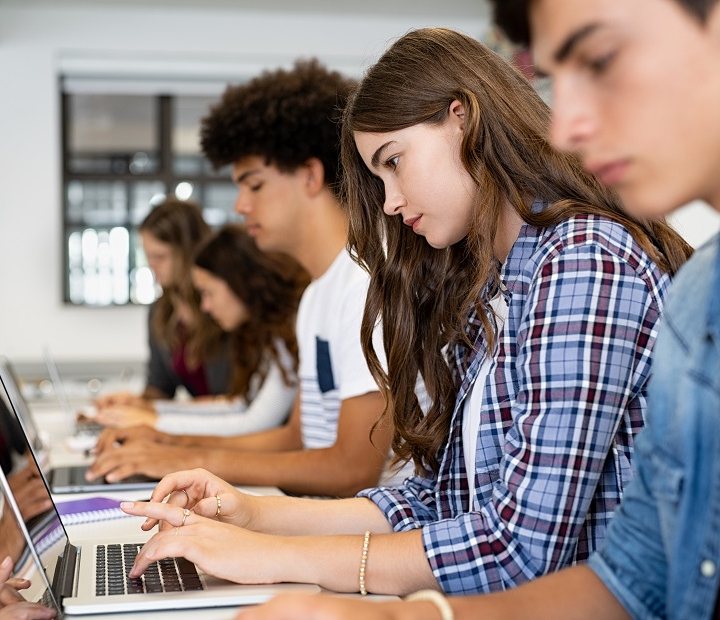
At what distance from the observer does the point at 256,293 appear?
2.90m

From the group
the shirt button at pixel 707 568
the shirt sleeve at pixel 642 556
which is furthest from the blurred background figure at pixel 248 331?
the shirt button at pixel 707 568

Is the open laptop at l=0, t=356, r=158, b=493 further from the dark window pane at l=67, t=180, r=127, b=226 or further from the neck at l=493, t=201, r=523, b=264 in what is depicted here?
the dark window pane at l=67, t=180, r=127, b=226

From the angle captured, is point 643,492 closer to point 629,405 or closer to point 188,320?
point 629,405

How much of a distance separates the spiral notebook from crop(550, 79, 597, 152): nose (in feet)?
3.52

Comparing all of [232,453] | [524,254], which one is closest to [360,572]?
[524,254]

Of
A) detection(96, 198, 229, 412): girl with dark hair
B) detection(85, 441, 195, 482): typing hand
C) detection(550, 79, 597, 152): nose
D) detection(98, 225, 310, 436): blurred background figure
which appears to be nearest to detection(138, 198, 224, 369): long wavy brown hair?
detection(96, 198, 229, 412): girl with dark hair

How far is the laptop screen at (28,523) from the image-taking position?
99 cm

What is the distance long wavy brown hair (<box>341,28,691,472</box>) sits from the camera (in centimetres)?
120

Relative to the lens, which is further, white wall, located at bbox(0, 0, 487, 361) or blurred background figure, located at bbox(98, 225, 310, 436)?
white wall, located at bbox(0, 0, 487, 361)

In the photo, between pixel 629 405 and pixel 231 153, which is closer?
pixel 629 405

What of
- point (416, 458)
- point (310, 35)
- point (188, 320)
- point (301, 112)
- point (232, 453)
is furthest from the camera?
point (310, 35)

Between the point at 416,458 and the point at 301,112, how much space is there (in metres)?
1.03

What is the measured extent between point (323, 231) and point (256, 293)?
84 cm

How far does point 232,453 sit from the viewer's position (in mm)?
1872
